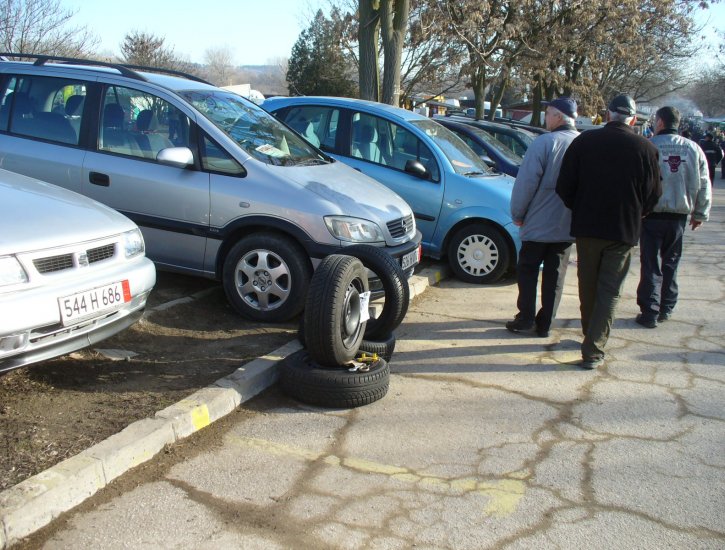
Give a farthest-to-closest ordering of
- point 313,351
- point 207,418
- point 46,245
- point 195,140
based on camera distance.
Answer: point 195,140
point 313,351
point 207,418
point 46,245

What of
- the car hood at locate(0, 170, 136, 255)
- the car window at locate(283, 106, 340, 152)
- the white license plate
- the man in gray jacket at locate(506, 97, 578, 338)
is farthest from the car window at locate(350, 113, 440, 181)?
the car hood at locate(0, 170, 136, 255)

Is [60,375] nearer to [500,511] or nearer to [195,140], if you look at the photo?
[195,140]

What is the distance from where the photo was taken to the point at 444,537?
3.12 meters

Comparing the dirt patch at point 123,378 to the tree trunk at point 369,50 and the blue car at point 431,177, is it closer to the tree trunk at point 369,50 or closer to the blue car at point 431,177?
the blue car at point 431,177

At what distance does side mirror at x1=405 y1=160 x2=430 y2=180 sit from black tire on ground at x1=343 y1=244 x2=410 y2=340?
2857mm

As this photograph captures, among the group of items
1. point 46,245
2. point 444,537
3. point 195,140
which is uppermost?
point 195,140

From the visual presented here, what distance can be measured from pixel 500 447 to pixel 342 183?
117 inches

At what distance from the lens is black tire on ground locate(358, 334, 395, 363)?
4.96 m

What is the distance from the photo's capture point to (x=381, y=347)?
506 cm

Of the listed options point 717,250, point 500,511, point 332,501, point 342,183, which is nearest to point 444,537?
point 500,511

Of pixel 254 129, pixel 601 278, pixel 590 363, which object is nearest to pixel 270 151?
pixel 254 129

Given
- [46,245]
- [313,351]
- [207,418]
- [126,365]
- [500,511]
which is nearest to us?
[500,511]

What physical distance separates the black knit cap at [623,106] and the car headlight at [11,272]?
4.17 meters

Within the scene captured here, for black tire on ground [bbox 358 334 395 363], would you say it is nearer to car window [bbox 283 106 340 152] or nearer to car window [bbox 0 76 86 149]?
car window [bbox 0 76 86 149]
